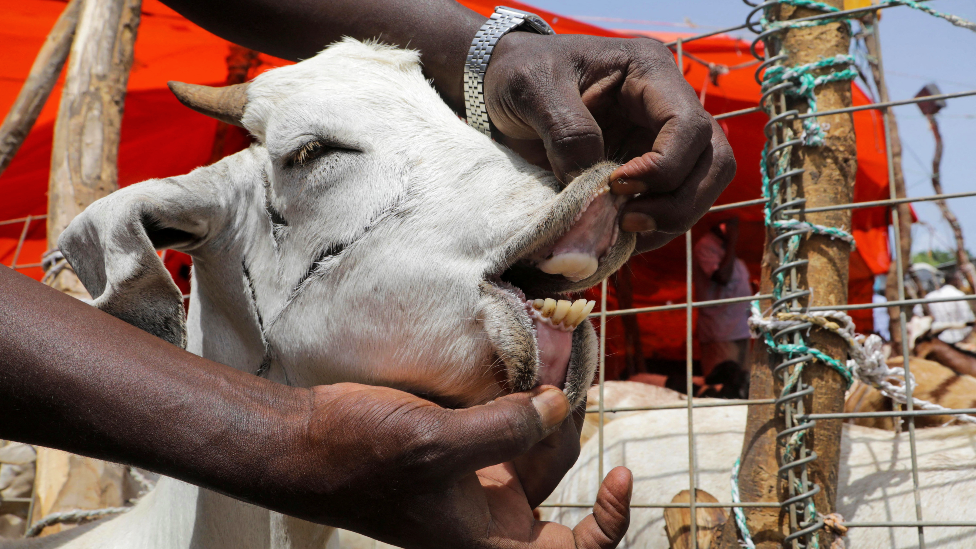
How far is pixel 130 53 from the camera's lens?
440 centimetres

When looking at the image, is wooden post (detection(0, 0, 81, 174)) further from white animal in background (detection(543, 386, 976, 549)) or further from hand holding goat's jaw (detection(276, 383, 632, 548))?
hand holding goat's jaw (detection(276, 383, 632, 548))

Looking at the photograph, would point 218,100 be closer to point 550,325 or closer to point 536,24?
point 536,24

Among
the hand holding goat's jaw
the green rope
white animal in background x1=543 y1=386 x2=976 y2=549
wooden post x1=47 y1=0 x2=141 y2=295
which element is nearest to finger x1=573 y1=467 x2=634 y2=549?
the hand holding goat's jaw

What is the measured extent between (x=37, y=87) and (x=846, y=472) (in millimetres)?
5399

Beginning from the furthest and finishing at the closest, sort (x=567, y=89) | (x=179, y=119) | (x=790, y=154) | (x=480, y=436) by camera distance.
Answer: (x=179, y=119), (x=790, y=154), (x=567, y=89), (x=480, y=436)

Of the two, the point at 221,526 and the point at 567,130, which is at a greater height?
the point at 567,130

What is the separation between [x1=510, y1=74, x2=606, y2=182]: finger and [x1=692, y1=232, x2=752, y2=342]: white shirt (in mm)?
5607

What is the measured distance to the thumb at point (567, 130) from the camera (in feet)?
4.34

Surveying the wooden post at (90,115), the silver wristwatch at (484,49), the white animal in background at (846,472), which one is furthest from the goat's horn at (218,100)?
the white animal in background at (846,472)

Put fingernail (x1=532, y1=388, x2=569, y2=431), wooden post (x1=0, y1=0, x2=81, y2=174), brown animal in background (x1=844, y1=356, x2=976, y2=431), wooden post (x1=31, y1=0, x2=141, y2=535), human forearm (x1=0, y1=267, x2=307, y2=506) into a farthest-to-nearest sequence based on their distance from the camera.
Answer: wooden post (x1=0, y1=0, x2=81, y2=174)
wooden post (x1=31, y1=0, x2=141, y2=535)
brown animal in background (x1=844, y1=356, x2=976, y2=431)
fingernail (x1=532, y1=388, x2=569, y2=431)
human forearm (x1=0, y1=267, x2=307, y2=506)

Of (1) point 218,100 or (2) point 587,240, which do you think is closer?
(2) point 587,240

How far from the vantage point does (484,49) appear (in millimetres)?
1678

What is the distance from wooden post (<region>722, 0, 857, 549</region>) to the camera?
2.60m

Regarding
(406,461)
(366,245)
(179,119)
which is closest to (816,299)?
(366,245)
